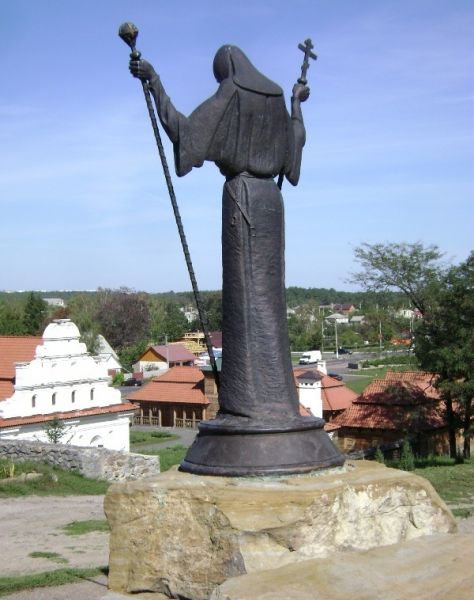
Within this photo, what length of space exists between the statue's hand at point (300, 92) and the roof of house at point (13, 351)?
67.1 ft

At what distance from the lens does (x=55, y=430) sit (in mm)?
21422

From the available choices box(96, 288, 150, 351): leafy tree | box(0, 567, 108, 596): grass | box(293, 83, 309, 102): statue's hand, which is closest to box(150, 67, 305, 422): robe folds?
box(293, 83, 309, 102): statue's hand

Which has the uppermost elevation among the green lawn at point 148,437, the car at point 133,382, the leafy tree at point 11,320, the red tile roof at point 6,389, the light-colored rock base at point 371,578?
the leafy tree at point 11,320

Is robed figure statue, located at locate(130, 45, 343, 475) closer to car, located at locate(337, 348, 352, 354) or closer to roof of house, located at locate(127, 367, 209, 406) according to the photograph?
roof of house, located at locate(127, 367, 209, 406)

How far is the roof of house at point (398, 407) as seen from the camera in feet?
74.5

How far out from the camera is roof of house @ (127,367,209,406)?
3447 centimetres

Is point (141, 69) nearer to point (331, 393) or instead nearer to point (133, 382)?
point (331, 393)

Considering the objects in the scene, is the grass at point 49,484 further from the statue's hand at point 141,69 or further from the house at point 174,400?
the house at point 174,400

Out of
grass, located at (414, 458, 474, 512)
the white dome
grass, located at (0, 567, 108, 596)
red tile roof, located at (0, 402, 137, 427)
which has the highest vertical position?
the white dome

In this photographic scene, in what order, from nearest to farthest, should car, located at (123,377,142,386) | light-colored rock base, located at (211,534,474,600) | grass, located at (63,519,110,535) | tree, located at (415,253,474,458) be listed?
light-colored rock base, located at (211,534,474,600) < grass, located at (63,519,110,535) < tree, located at (415,253,474,458) < car, located at (123,377,142,386)

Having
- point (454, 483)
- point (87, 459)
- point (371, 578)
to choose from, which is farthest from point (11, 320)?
point (371, 578)

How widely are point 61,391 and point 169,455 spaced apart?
3.90 m

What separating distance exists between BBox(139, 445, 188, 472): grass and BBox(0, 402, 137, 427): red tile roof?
1.77m

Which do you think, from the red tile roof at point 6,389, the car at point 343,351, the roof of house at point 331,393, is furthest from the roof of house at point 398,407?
the car at point 343,351
